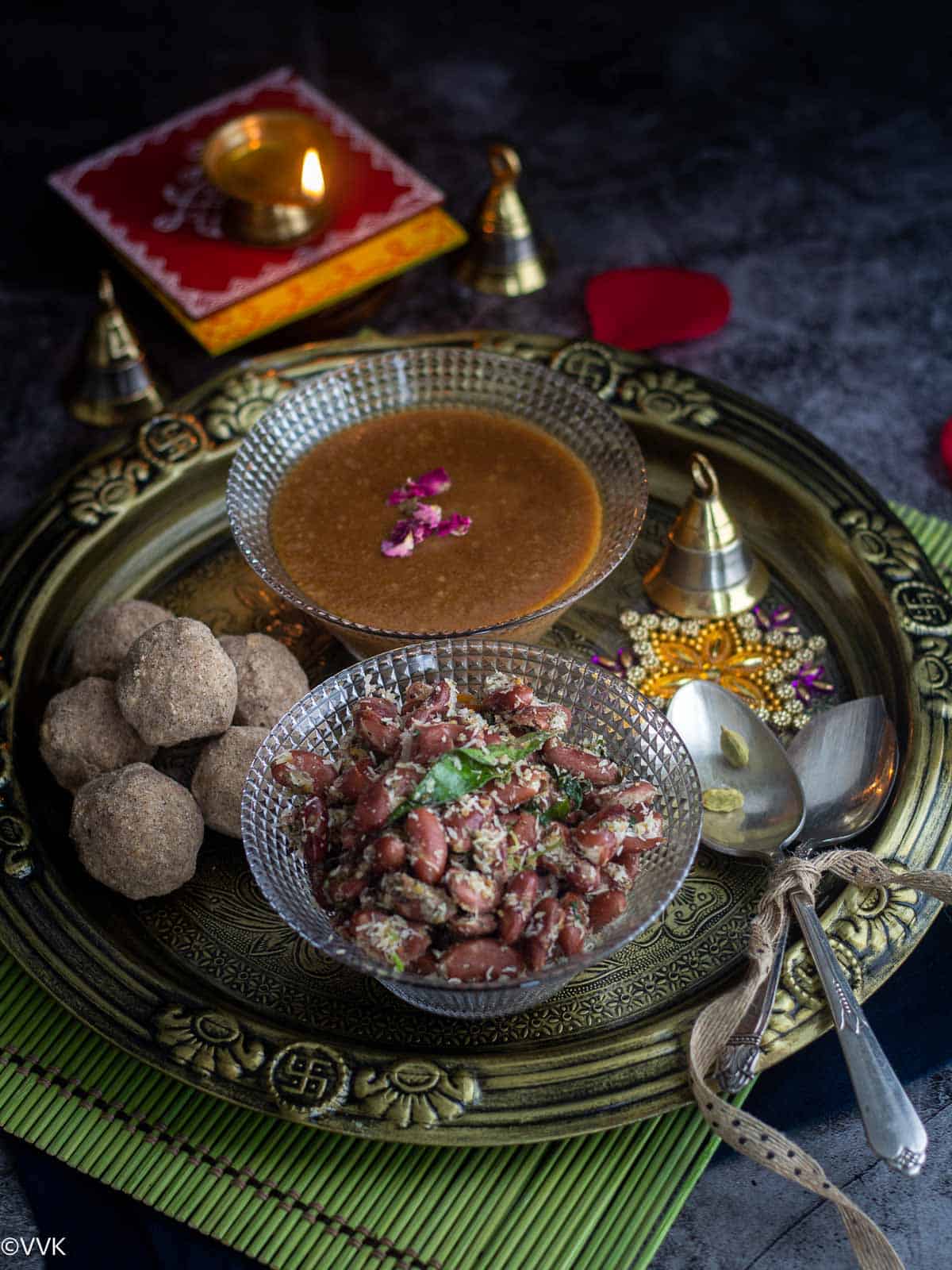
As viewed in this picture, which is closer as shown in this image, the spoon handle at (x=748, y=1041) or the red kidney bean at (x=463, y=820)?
the red kidney bean at (x=463, y=820)

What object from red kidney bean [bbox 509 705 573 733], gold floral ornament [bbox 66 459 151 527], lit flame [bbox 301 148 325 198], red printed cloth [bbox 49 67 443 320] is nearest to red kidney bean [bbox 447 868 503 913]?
red kidney bean [bbox 509 705 573 733]

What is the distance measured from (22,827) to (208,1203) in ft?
2.68

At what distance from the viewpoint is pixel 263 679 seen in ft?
8.82

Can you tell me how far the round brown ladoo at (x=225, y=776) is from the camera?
2.53 metres

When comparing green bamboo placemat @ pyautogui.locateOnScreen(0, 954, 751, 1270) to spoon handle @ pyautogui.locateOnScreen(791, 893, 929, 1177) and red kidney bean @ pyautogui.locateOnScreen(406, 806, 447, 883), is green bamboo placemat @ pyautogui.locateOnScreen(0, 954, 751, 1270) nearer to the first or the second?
spoon handle @ pyautogui.locateOnScreen(791, 893, 929, 1177)

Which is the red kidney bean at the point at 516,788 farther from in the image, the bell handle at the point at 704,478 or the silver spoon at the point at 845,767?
the bell handle at the point at 704,478

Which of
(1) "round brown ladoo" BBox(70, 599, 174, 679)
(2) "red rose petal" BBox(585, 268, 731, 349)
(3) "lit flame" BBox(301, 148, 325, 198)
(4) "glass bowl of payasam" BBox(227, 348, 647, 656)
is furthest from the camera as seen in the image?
(2) "red rose petal" BBox(585, 268, 731, 349)

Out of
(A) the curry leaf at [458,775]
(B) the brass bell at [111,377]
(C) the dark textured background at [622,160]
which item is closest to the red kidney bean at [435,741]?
(A) the curry leaf at [458,775]

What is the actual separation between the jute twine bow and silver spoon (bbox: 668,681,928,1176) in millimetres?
45

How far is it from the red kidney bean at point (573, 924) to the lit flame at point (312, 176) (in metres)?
2.35

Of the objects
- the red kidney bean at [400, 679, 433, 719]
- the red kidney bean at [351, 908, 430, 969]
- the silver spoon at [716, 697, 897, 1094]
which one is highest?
the red kidney bean at [400, 679, 433, 719]

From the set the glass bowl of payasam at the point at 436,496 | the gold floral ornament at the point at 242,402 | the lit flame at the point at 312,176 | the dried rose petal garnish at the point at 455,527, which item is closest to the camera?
the glass bowl of payasam at the point at 436,496

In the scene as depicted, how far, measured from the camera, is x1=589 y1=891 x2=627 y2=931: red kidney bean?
216 cm

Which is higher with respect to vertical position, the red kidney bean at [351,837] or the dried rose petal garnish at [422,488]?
the red kidney bean at [351,837]
